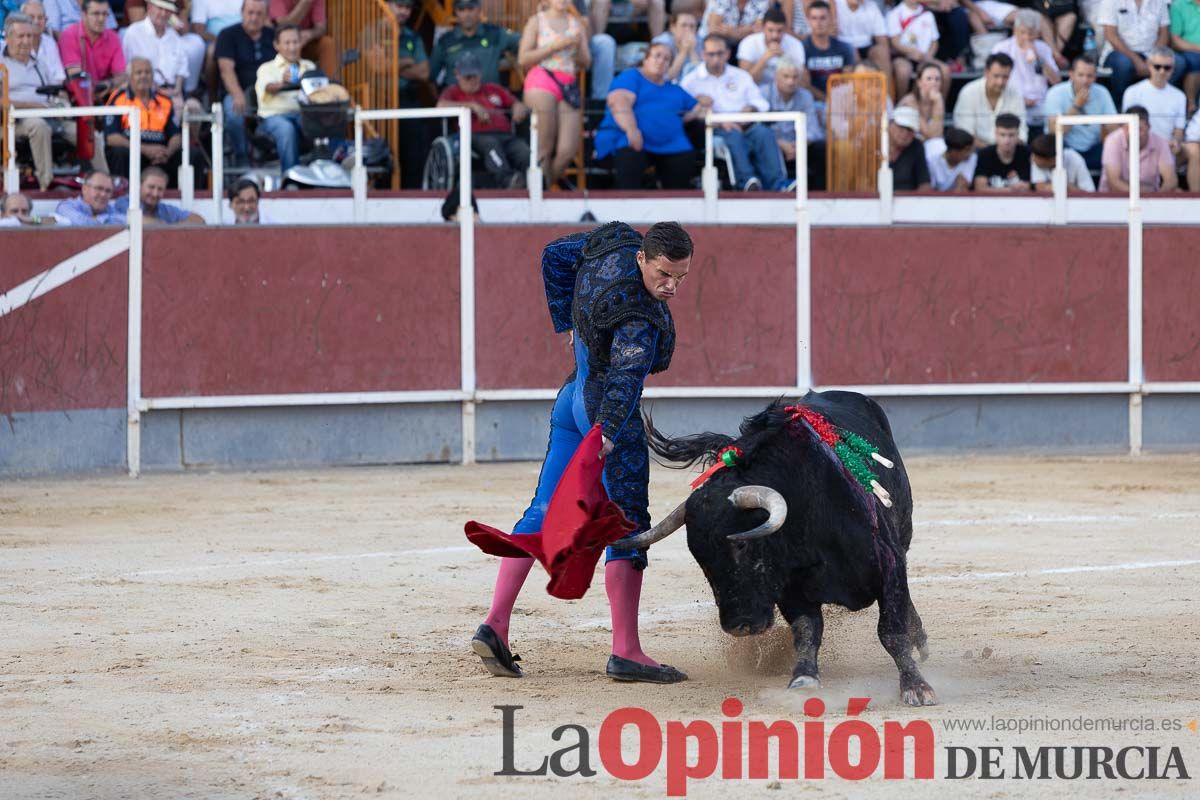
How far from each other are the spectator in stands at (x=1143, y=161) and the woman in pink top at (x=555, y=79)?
355 centimetres

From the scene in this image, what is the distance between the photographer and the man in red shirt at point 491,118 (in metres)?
11.7

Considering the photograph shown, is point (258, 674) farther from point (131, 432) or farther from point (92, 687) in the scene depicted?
point (131, 432)

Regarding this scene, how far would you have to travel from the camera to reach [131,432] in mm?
10109

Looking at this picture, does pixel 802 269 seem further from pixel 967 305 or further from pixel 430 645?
pixel 430 645

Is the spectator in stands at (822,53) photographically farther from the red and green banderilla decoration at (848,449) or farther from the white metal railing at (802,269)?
the red and green banderilla decoration at (848,449)

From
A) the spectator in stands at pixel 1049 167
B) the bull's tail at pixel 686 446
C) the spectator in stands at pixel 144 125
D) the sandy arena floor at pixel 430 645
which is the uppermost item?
the spectator in stands at pixel 144 125

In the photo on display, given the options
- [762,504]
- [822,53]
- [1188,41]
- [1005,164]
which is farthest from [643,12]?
[762,504]

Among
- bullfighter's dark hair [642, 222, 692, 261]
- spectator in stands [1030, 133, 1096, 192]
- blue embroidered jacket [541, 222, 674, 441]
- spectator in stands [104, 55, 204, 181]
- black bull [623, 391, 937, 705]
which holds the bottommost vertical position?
black bull [623, 391, 937, 705]

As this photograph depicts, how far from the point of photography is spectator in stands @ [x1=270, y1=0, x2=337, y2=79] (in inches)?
474

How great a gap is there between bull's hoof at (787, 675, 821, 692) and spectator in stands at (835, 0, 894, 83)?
29.0ft

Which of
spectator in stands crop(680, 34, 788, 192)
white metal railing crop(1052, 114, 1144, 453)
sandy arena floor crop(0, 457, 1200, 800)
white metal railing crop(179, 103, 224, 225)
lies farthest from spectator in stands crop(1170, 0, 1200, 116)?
white metal railing crop(179, 103, 224, 225)

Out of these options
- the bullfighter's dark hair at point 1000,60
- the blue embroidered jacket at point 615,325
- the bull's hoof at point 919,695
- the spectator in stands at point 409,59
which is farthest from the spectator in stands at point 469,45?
the bull's hoof at point 919,695

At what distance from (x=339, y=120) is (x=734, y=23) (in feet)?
10.7

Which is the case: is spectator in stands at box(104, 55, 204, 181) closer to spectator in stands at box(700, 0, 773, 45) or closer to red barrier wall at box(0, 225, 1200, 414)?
red barrier wall at box(0, 225, 1200, 414)
